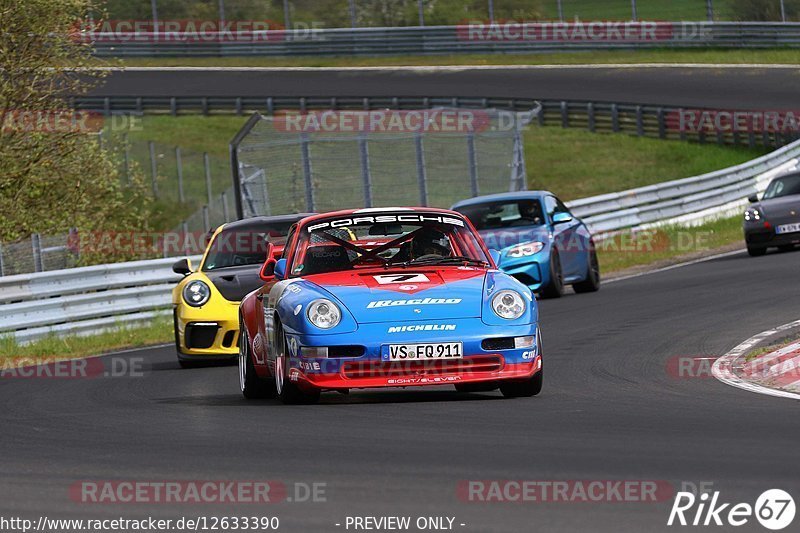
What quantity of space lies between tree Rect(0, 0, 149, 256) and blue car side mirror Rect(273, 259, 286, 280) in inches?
501

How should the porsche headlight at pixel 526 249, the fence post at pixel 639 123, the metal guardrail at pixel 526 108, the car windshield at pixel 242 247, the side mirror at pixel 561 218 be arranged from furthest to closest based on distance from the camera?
the fence post at pixel 639 123 < the metal guardrail at pixel 526 108 < the side mirror at pixel 561 218 < the porsche headlight at pixel 526 249 < the car windshield at pixel 242 247

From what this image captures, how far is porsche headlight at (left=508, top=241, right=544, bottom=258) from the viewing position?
19609mm

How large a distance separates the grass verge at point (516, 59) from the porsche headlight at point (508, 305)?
42.6 m

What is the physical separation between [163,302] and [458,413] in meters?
11.6

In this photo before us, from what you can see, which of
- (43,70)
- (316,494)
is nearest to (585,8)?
(43,70)

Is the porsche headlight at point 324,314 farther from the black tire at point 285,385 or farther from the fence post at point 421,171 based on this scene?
the fence post at point 421,171

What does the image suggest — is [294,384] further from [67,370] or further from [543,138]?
[543,138]

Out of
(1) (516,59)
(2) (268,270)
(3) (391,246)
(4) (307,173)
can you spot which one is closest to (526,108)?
(1) (516,59)

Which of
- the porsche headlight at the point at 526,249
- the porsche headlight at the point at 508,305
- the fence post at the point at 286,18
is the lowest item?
the porsche headlight at the point at 526,249

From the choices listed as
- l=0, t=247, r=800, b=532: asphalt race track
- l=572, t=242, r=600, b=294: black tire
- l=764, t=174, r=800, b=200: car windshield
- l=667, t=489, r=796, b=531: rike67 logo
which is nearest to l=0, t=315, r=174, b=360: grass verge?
l=0, t=247, r=800, b=532: asphalt race track

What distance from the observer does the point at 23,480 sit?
7.25 metres

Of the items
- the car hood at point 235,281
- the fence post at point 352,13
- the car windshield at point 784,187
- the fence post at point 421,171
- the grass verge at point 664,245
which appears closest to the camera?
the car hood at point 235,281

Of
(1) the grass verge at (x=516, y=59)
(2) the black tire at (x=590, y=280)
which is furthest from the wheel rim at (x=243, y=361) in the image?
(1) the grass verge at (x=516, y=59)

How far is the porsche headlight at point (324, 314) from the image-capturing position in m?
9.80
